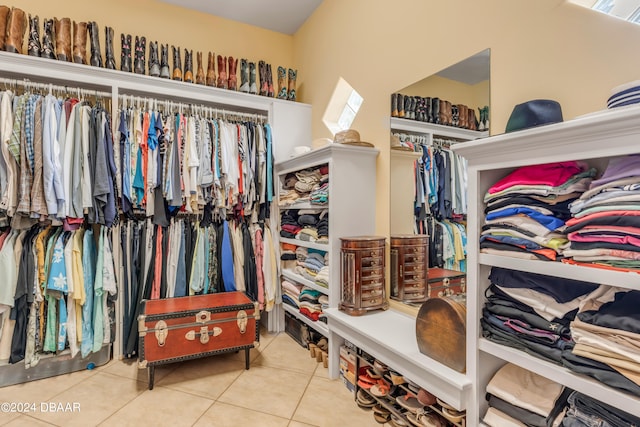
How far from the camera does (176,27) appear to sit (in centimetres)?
311

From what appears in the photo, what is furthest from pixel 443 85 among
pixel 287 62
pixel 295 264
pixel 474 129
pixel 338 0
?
pixel 287 62

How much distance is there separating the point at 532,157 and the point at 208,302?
7.49 feet

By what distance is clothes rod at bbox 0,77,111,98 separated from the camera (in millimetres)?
2350

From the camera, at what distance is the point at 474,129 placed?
64.7 inches

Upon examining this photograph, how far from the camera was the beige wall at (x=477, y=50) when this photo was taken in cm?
118

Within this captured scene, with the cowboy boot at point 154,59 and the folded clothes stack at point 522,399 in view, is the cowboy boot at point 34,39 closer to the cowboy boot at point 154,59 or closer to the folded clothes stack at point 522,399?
the cowboy boot at point 154,59

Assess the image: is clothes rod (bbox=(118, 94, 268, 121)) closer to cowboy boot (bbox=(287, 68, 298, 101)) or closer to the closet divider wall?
the closet divider wall

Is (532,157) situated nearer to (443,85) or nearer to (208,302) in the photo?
(443,85)

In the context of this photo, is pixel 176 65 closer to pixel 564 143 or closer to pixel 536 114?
pixel 536 114

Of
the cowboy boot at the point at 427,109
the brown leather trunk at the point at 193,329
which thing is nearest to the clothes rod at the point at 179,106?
the brown leather trunk at the point at 193,329

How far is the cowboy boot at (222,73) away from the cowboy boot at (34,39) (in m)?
1.31

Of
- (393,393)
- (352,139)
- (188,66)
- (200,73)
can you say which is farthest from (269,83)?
(393,393)

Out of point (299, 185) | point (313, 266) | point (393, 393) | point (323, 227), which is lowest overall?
point (393, 393)

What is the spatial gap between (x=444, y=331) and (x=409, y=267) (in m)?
0.65
